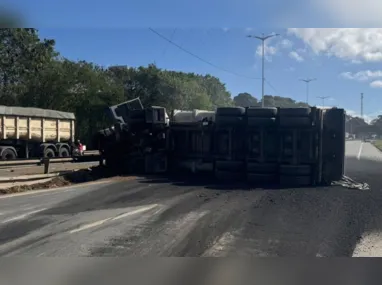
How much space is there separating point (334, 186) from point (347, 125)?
1.25 meters

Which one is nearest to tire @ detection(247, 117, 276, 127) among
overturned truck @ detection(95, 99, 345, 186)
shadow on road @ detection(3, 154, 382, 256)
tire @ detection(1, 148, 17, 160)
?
overturned truck @ detection(95, 99, 345, 186)

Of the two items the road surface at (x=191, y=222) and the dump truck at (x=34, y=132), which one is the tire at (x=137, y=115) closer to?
the road surface at (x=191, y=222)

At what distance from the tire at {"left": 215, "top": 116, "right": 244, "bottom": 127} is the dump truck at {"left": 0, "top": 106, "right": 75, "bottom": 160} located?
1040cm

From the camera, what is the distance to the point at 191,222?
4.93 meters

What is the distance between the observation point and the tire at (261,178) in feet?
23.3

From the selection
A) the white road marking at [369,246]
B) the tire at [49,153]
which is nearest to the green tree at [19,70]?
the tire at [49,153]

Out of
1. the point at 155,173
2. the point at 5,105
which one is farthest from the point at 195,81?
the point at 5,105

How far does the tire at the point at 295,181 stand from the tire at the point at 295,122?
85 cm

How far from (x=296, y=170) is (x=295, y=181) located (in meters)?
0.18

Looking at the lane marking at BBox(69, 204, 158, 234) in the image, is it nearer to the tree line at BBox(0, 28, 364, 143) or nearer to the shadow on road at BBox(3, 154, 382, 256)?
the shadow on road at BBox(3, 154, 382, 256)

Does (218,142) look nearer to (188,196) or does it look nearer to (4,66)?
(188,196)

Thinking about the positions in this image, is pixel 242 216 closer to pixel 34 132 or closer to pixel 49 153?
pixel 34 132

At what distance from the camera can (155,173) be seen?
8.59m

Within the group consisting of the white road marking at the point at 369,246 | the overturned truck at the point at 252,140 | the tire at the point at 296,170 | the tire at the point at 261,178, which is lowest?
the white road marking at the point at 369,246
